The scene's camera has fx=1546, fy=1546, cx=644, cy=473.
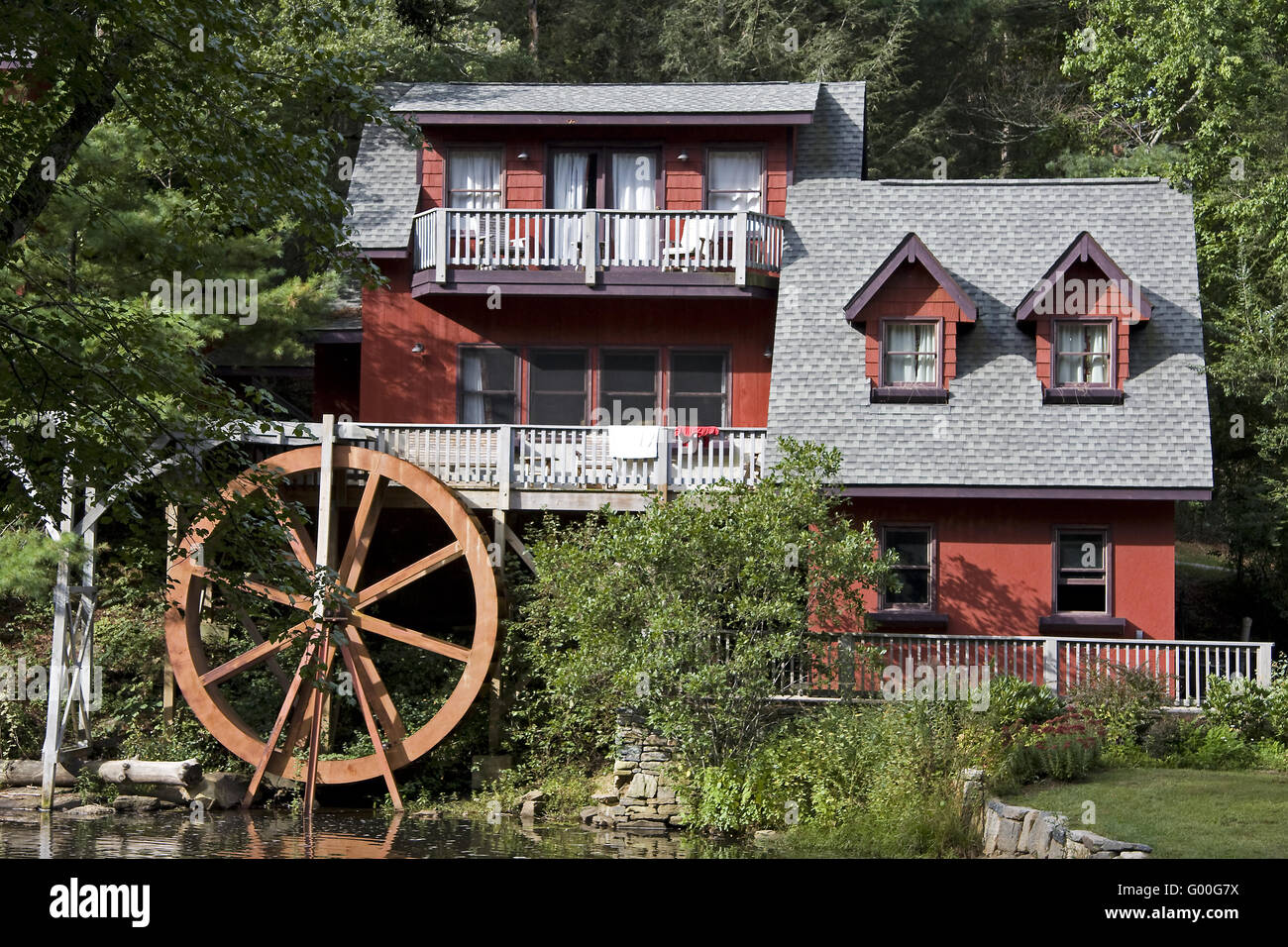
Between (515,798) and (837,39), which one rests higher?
(837,39)

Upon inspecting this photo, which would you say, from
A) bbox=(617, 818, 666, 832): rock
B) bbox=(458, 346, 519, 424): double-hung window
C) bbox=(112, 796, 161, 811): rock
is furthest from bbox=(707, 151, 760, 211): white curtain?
bbox=(112, 796, 161, 811): rock

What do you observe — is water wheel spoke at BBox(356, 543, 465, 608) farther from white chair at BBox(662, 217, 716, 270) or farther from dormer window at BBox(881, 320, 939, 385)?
dormer window at BBox(881, 320, 939, 385)

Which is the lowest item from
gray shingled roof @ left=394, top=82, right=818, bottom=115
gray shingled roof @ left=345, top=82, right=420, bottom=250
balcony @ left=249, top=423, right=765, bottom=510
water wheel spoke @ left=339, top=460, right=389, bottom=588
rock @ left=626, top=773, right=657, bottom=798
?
rock @ left=626, top=773, right=657, bottom=798

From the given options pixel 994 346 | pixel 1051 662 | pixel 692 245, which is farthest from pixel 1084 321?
pixel 692 245

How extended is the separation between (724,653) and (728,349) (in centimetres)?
686

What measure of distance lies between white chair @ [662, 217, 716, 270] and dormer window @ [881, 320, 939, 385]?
291 cm

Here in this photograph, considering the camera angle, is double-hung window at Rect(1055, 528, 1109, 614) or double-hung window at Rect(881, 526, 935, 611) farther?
double-hung window at Rect(881, 526, 935, 611)

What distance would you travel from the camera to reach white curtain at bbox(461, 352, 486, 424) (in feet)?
78.9

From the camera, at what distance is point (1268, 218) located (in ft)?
83.3

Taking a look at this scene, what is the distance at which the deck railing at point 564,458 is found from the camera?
21.1 metres
